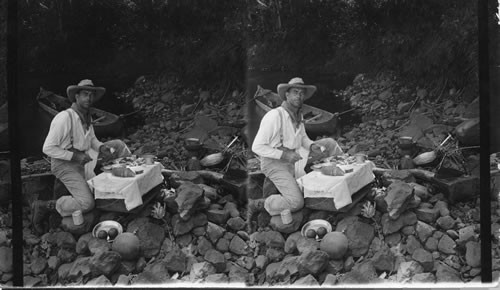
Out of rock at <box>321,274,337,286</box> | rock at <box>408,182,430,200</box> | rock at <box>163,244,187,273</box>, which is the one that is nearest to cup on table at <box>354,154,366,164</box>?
rock at <box>408,182,430,200</box>

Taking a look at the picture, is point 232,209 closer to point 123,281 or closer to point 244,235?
point 244,235

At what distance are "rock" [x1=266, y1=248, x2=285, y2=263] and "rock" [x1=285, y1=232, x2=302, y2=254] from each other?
0.04 m

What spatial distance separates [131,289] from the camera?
3809 millimetres

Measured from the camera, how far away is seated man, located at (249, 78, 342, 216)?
379 cm

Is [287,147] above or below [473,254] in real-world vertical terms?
A: above

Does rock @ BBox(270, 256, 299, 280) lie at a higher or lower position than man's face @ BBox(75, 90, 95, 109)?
lower

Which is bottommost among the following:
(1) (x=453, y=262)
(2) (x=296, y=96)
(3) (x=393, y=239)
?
(1) (x=453, y=262)

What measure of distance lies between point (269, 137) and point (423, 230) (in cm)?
119

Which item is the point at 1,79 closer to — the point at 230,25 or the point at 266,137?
the point at 230,25

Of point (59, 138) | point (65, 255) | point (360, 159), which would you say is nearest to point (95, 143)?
point (59, 138)

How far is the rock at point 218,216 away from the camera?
384 cm

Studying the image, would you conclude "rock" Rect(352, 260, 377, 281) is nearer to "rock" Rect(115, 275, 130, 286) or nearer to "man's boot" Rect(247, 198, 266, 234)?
"man's boot" Rect(247, 198, 266, 234)

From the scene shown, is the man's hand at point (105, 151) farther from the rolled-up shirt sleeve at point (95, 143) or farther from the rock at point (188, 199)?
the rock at point (188, 199)

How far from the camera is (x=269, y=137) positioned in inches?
149
